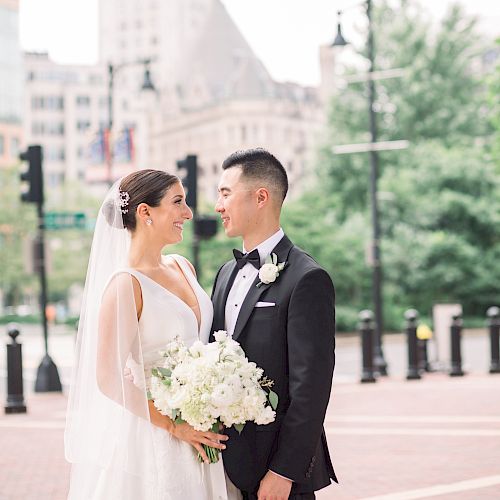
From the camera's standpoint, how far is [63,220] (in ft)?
67.9

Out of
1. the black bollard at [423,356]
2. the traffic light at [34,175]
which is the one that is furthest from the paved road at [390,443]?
the traffic light at [34,175]

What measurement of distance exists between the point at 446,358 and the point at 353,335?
19.5m

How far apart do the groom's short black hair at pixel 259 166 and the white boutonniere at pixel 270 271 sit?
11.3 inches

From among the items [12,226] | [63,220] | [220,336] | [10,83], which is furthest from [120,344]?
[10,83]

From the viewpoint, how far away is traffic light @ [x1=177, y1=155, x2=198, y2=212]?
1912 cm

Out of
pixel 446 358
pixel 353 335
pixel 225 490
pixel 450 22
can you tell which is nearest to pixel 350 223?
pixel 353 335

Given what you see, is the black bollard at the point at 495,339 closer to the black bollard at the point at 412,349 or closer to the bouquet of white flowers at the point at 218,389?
the black bollard at the point at 412,349

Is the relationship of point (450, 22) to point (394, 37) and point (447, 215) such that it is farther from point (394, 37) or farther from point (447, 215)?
point (447, 215)

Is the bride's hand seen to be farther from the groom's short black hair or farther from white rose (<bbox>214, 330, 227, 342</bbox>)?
the groom's short black hair

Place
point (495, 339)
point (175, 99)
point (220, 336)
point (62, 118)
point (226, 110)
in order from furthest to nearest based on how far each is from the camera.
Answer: point (62, 118) → point (175, 99) → point (226, 110) → point (495, 339) → point (220, 336)

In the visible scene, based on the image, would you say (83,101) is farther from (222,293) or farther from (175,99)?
(222,293)

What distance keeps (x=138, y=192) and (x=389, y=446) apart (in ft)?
23.8

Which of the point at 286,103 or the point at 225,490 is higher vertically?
the point at 286,103

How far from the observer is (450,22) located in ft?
210
